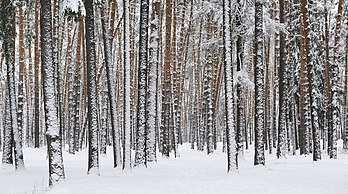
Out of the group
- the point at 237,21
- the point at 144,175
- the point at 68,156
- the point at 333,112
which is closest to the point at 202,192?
the point at 144,175

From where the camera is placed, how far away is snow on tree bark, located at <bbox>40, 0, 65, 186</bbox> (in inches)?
392

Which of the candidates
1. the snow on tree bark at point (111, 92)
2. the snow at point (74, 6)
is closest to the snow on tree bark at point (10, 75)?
the snow on tree bark at point (111, 92)

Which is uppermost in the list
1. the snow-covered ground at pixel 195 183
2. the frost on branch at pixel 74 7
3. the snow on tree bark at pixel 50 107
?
the frost on branch at pixel 74 7

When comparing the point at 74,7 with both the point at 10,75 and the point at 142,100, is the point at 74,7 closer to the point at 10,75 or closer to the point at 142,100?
the point at 142,100

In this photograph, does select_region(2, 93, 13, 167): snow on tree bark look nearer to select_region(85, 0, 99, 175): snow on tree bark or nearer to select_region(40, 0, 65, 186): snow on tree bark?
select_region(85, 0, 99, 175): snow on tree bark

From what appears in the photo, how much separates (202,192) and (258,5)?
7.57 m

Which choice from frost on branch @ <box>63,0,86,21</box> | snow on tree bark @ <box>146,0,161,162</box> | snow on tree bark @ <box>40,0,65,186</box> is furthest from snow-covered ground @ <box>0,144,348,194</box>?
frost on branch @ <box>63,0,86,21</box>

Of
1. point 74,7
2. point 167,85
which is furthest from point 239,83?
point 74,7

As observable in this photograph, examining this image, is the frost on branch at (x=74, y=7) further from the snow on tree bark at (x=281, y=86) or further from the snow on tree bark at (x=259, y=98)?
the snow on tree bark at (x=281, y=86)

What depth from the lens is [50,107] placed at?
9.95m

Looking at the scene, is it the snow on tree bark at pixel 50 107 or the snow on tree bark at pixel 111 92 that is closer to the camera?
the snow on tree bark at pixel 50 107

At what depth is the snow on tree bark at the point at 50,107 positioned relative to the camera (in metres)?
9.95

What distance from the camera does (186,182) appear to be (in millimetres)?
11164

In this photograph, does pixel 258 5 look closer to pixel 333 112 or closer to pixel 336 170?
pixel 336 170
